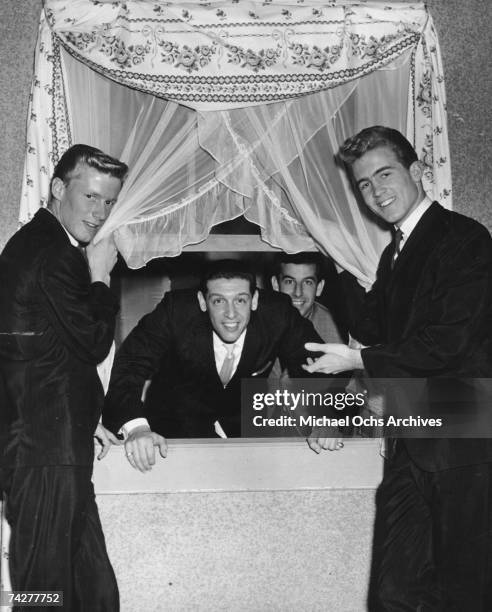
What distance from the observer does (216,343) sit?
3424 millimetres

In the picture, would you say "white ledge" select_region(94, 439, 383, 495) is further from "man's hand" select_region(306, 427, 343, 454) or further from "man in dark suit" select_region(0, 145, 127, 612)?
"man in dark suit" select_region(0, 145, 127, 612)

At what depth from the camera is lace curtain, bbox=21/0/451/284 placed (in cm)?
296

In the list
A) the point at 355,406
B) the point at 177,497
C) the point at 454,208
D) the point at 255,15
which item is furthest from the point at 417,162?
the point at 177,497

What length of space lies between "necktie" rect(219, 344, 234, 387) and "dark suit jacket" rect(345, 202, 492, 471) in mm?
859

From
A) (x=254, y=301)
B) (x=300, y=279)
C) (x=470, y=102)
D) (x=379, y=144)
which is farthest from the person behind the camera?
(x=300, y=279)

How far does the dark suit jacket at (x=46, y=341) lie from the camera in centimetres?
257

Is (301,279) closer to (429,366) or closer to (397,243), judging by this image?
(397,243)

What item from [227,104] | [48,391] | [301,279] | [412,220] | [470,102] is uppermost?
[470,102]

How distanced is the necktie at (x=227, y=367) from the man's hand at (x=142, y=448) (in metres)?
0.54

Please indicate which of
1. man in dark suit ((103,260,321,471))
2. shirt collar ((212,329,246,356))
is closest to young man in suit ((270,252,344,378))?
man in dark suit ((103,260,321,471))

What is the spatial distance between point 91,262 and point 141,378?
0.50 metres

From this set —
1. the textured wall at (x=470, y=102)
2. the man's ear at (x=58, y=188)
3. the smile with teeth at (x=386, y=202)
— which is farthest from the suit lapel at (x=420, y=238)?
the man's ear at (x=58, y=188)

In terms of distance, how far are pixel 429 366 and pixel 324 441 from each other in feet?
1.89

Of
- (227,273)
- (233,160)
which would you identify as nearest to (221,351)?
(227,273)
